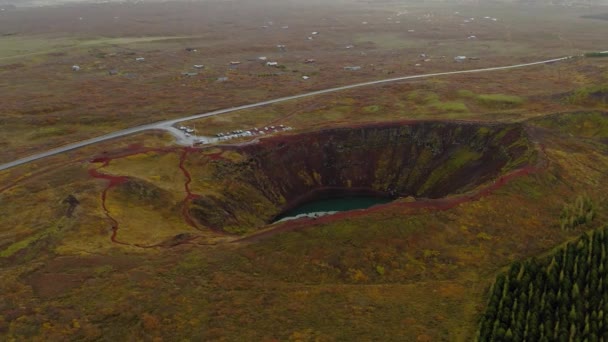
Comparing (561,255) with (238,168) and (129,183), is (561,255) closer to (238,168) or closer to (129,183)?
(238,168)

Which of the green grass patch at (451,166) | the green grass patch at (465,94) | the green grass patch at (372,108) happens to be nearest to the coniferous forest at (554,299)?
the green grass patch at (451,166)

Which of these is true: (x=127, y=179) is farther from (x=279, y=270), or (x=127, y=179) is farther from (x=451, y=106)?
(x=451, y=106)

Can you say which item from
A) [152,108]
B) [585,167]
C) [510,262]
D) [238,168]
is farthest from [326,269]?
[152,108]

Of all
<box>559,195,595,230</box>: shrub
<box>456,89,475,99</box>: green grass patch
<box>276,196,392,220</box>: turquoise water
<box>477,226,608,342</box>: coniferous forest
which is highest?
<box>456,89,475,99</box>: green grass patch

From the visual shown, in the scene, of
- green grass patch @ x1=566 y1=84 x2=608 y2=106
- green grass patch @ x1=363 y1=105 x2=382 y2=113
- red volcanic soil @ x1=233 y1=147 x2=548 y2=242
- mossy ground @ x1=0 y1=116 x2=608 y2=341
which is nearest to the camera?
mossy ground @ x1=0 y1=116 x2=608 y2=341

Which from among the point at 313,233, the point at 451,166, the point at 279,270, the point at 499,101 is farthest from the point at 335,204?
the point at 499,101

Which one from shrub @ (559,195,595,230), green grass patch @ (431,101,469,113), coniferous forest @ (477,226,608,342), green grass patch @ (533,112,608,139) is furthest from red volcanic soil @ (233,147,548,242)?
green grass patch @ (431,101,469,113)

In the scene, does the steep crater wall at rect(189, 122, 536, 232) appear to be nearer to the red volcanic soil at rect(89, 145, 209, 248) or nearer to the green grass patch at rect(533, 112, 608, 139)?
the red volcanic soil at rect(89, 145, 209, 248)
